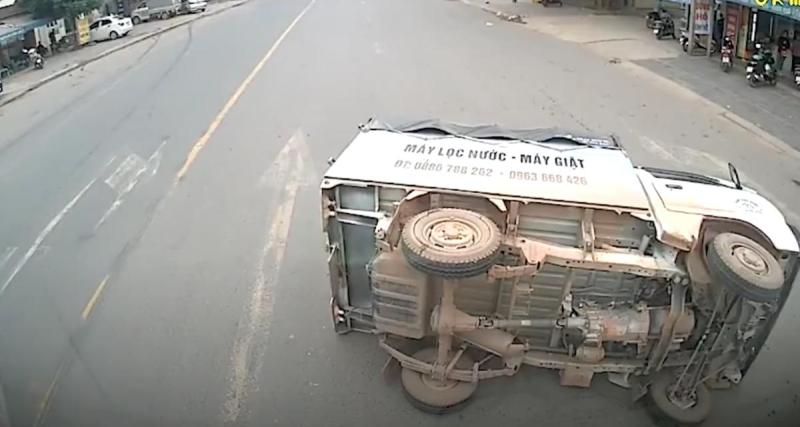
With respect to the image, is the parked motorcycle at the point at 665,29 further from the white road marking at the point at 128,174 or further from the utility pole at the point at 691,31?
the white road marking at the point at 128,174

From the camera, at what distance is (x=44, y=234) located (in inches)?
289

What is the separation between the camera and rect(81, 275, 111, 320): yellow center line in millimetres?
5797

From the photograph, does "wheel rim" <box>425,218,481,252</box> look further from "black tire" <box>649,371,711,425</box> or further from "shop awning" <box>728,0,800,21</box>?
"shop awning" <box>728,0,800,21</box>

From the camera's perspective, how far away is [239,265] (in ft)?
22.1

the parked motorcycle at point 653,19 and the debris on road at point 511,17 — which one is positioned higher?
the parked motorcycle at point 653,19

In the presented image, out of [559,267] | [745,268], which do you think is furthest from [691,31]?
[745,268]

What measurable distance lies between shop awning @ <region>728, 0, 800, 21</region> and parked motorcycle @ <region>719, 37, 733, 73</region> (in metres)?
1.17

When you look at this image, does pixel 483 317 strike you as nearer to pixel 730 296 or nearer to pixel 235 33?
pixel 730 296

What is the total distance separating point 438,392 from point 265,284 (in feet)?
7.47

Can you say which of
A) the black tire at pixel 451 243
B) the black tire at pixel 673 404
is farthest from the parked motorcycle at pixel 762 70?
the black tire at pixel 451 243

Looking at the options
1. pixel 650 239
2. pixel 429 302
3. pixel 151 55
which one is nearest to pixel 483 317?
pixel 429 302

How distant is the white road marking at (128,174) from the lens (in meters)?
8.19

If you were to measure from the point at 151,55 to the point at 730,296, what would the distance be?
53.4ft

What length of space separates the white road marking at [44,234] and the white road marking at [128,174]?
29 cm
